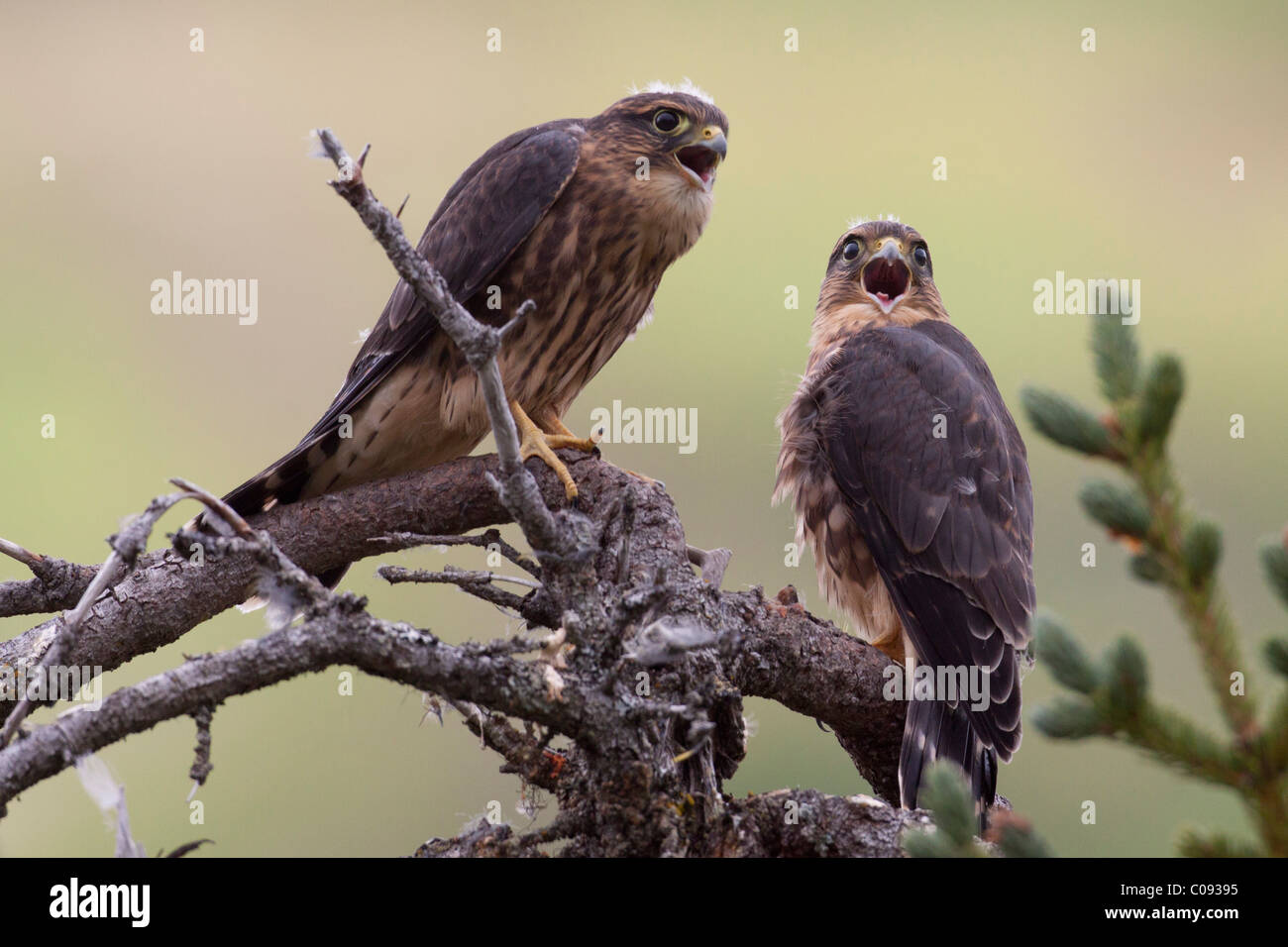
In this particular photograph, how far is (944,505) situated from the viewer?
3381mm

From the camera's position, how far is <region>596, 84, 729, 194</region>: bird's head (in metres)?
3.42

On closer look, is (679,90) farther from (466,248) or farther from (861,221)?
(861,221)

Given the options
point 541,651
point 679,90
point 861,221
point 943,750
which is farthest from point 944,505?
point 541,651

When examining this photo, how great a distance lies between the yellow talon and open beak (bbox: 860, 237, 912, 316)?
1.78 m

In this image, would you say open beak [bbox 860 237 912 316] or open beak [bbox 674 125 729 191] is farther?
open beak [bbox 860 237 912 316]

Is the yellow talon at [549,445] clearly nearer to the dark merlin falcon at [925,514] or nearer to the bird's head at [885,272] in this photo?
the dark merlin falcon at [925,514]

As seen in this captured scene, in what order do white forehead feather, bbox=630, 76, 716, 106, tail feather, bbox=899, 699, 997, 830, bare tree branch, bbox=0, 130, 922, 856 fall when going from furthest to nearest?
white forehead feather, bbox=630, 76, 716, 106 → tail feather, bbox=899, 699, 997, 830 → bare tree branch, bbox=0, 130, 922, 856

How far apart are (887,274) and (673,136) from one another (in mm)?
1356

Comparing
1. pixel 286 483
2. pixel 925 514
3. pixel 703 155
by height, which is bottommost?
pixel 925 514

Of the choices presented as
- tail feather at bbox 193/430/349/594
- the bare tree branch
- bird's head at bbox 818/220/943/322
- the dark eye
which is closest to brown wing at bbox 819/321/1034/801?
the bare tree branch

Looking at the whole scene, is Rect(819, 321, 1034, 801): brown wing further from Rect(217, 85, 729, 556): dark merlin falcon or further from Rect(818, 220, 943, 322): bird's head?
Rect(217, 85, 729, 556): dark merlin falcon

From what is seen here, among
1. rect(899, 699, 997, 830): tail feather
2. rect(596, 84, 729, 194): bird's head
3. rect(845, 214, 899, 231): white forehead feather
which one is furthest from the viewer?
rect(845, 214, 899, 231): white forehead feather

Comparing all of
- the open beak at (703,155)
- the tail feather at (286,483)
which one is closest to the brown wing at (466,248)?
the tail feather at (286,483)
